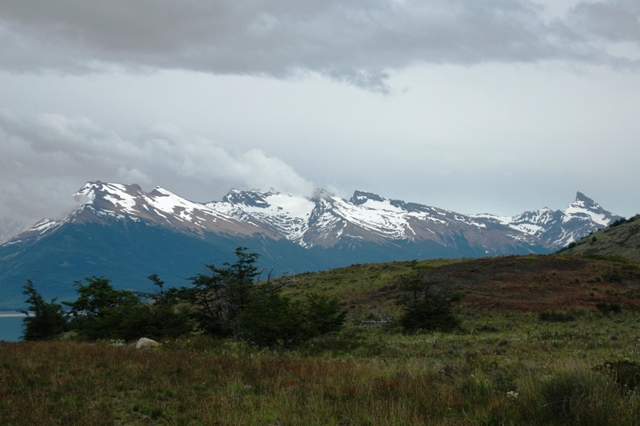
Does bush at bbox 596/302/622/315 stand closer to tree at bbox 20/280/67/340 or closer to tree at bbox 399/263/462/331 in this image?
tree at bbox 399/263/462/331

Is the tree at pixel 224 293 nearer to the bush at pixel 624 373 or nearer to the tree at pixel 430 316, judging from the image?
the tree at pixel 430 316

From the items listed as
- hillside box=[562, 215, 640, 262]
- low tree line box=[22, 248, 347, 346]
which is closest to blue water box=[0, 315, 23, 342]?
low tree line box=[22, 248, 347, 346]

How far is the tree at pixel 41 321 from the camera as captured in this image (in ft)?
126

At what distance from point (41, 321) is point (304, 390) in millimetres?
33316

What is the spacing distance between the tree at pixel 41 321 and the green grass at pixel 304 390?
2012 centimetres

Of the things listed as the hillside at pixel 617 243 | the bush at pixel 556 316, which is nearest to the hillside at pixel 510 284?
the bush at pixel 556 316

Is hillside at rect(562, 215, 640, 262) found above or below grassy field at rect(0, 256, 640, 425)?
above

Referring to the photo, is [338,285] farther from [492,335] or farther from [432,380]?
[432,380]

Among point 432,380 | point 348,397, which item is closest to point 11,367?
point 348,397

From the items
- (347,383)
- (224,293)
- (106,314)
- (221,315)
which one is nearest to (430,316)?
(224,293)

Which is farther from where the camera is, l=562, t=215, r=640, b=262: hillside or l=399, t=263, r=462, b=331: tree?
l=562, t=215, r=640, b=262: hillside

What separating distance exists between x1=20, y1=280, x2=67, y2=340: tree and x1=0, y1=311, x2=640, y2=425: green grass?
20.1 meters

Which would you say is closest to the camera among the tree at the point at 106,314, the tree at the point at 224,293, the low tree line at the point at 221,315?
the low tree line at the point at 221,315

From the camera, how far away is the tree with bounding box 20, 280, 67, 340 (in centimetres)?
3847
